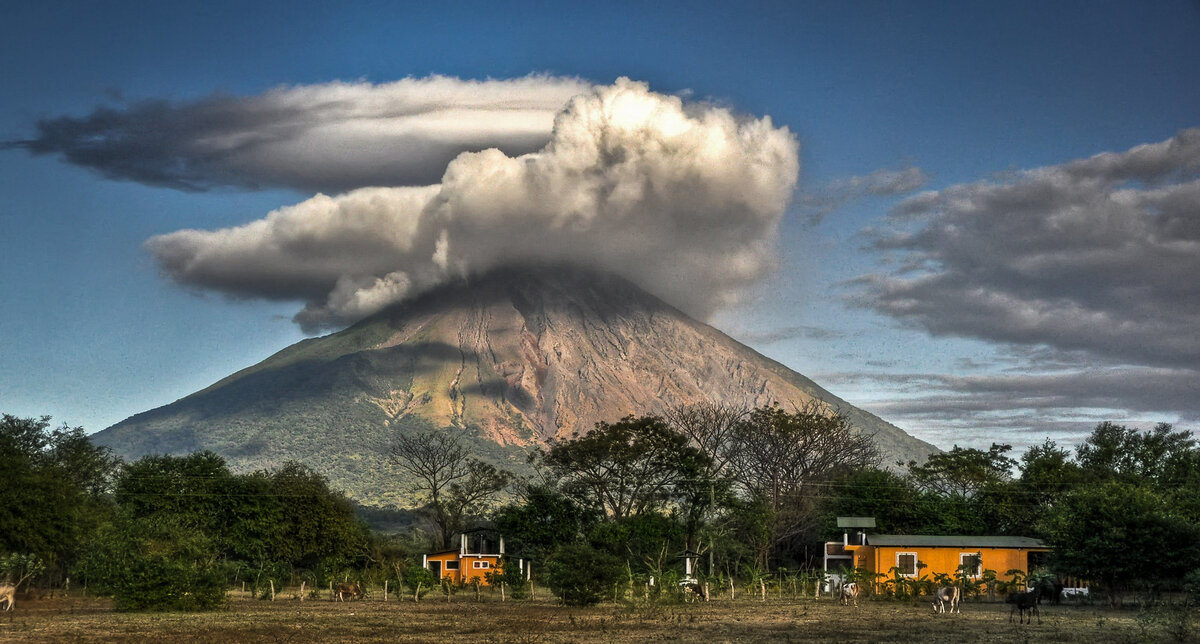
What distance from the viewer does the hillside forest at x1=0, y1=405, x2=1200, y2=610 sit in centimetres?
5809

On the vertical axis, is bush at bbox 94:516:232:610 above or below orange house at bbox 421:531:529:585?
above

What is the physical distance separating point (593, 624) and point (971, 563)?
101 feet

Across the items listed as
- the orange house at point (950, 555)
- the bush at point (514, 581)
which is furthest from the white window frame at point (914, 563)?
the bush at point (514, 581)

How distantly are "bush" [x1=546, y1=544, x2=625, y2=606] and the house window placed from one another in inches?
853

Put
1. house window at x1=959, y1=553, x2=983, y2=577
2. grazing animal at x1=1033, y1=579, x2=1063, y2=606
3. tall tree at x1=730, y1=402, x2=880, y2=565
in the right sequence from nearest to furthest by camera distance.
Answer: grazing animal at x1=1033, y1=579, x2=1063, y2=606 → house window at x1=959, y1=553, x2=983, y2=577 → tall tree at x1=730, y1=402, x2=880, y2=565

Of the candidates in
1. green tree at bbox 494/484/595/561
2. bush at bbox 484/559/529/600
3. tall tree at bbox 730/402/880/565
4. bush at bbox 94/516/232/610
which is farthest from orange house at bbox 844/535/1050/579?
bush at bbox 94/516/232/610

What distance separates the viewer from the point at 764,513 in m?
75.9

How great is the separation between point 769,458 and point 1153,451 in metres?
27.1

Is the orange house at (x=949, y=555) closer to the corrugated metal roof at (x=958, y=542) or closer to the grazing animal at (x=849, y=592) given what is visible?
the corrugated metal roof at (x=958, y=542)

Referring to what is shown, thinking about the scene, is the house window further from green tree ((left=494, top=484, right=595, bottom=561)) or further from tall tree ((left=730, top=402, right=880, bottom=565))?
green tree ((left=494, top=484, right=595, bottom=561))

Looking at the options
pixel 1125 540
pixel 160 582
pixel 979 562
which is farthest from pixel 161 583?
pixel 979 562

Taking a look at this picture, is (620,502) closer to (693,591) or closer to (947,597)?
(693,591)

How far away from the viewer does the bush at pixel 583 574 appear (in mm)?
47375

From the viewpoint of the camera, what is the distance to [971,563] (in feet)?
202
